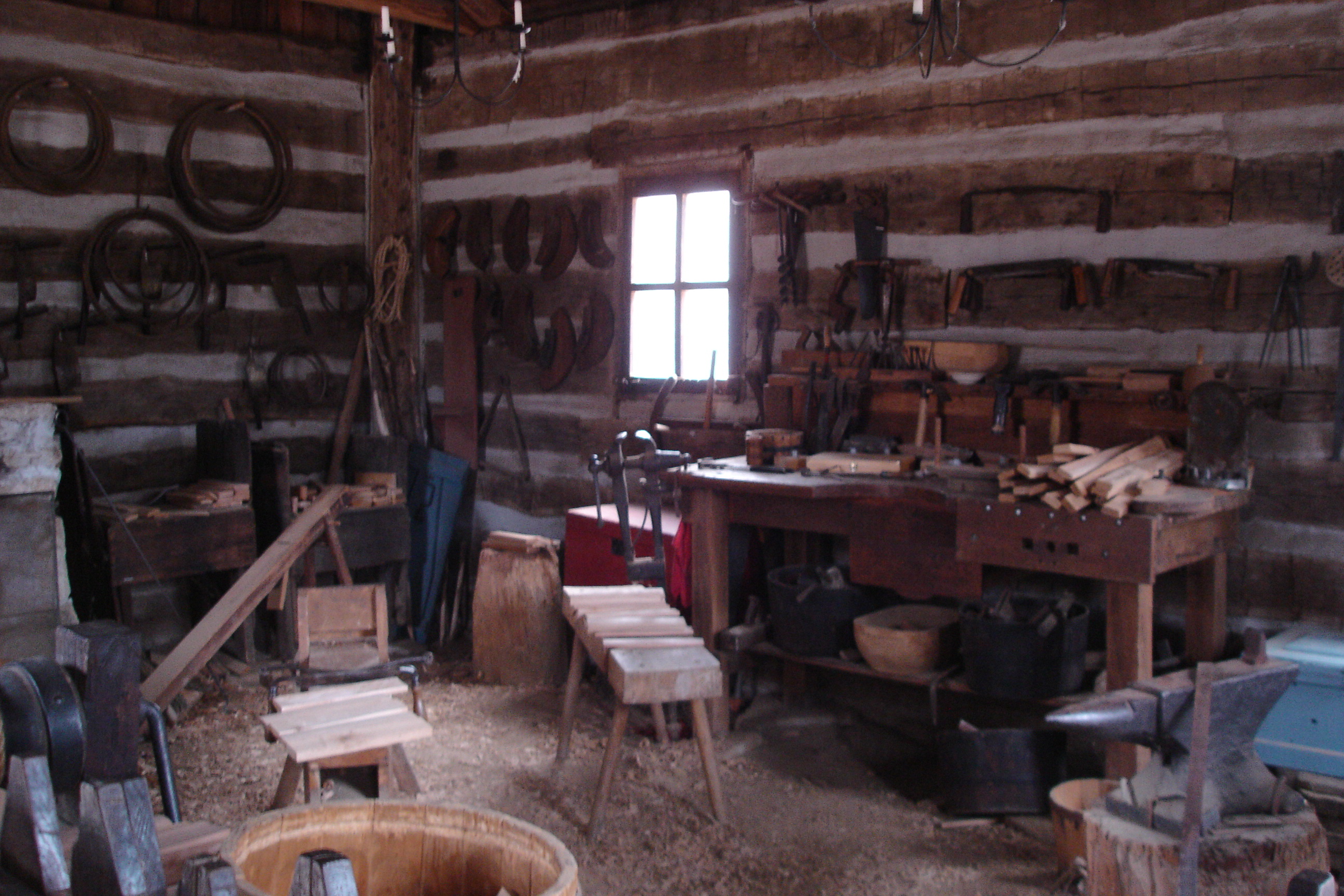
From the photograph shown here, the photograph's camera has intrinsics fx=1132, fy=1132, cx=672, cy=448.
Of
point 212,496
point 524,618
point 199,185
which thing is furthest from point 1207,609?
point 199,185

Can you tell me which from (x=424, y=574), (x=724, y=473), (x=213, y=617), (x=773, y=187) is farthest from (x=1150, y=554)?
(x=424, y=574)

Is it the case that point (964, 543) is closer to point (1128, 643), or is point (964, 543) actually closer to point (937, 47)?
point (1128, 643)

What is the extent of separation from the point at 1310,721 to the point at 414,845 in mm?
2981

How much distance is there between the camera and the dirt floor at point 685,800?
3717 mm

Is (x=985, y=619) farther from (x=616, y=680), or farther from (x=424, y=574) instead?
(x=424, y=574)

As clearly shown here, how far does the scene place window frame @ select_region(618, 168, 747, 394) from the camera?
18.7 feet

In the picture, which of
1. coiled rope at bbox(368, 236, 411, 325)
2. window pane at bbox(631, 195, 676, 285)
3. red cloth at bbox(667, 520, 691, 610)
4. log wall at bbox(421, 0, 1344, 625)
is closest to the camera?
log wall at bbox(421, 0, 1344, 625)

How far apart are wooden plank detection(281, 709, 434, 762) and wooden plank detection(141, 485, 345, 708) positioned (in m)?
0.98

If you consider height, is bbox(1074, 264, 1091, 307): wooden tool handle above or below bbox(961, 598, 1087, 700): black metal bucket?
above

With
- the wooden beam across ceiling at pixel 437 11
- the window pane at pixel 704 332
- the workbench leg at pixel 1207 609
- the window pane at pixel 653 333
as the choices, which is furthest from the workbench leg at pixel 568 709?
the wooden beam across ceiling at pixel 437 11

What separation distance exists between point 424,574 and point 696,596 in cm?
235

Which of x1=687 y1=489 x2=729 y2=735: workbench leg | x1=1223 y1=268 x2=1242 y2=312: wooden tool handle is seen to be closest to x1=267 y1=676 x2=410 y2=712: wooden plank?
x1=687 y1=489 x2=729 y2=735: workbench leg

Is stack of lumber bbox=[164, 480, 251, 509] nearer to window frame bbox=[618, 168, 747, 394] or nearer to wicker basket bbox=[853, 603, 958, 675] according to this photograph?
window frame bbox=[618, 168, 747, 394]

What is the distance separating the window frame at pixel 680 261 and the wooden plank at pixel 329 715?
2609 millimetres
